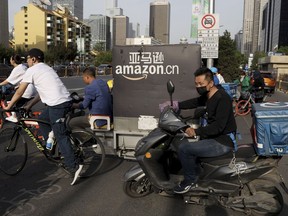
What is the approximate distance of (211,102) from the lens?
13.6 feet

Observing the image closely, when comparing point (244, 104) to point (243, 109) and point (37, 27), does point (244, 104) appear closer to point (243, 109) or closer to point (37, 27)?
point (243, 109)

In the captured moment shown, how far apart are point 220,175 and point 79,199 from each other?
1.83m

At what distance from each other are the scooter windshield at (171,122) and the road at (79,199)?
1.04m

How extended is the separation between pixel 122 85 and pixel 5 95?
5.02 m

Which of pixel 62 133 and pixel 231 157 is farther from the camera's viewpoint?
pixel 62 133

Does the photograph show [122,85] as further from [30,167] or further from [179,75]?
[30,167]

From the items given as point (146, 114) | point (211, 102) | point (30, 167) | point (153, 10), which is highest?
point (153, 10)

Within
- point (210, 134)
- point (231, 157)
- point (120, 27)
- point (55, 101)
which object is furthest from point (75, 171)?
point (120, 27)

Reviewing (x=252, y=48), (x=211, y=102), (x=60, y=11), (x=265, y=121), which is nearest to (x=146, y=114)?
(x=211, y=102)

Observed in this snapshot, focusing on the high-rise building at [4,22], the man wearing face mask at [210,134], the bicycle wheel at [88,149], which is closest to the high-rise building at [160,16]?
the high-rise building at [4,22]

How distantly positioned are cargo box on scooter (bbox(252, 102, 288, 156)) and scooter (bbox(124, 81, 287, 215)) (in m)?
0.14

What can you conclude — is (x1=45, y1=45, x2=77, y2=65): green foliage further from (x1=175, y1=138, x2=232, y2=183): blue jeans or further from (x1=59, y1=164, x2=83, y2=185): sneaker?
(x1=175, y1=138, x2=232, y2=183): blue jeans

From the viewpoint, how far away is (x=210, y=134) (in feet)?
13.3

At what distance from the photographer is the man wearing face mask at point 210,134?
4.05 meters
